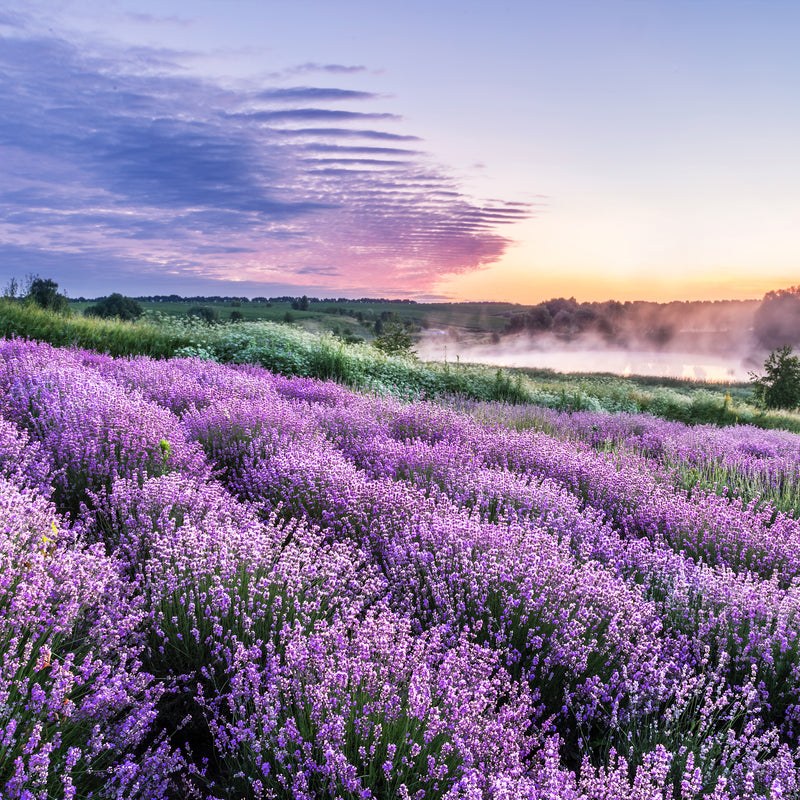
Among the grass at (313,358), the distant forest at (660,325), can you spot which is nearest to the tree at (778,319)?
the distant forest at (660,325)

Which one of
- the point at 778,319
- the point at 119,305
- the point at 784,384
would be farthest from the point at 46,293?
the point at 778,319

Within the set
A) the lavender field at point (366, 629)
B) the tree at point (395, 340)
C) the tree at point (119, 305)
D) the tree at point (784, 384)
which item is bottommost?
the lavender field at point (366, 629)

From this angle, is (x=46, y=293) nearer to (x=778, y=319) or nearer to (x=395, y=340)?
(x=395, y=340)

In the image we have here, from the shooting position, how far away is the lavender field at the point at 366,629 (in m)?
1.76

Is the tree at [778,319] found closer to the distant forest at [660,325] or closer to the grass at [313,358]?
the distant forest at [660,325]

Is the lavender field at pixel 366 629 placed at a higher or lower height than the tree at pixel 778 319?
lower

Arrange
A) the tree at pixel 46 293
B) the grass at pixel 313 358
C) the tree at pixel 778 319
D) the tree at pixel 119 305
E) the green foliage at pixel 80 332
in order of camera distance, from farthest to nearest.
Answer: the tree at pixel 778 319, the tree at pixel 119 305, the tree at pixel 46 293, the grass at pixel 313 358, the green foliage at pixel 80 332

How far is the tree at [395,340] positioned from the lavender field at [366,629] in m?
12.1

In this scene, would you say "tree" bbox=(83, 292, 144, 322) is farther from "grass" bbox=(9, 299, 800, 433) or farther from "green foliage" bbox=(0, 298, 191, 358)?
"green foliage" bbox=(0, 298, 191, 358)

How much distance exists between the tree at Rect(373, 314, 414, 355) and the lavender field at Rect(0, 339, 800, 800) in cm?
1212

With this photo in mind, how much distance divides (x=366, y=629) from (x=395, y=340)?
1578 centimetres

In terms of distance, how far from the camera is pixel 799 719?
2449 millimetres

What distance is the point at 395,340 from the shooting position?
57.8ft

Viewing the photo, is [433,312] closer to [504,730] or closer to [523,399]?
[523,399]
